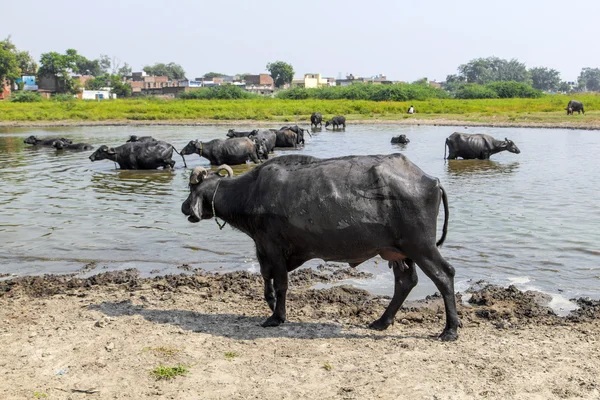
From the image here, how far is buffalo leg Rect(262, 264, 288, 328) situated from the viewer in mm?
6180

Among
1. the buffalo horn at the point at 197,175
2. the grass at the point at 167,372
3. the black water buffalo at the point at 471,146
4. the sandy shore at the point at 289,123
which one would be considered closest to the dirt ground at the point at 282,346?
the grass at the point at 167,372

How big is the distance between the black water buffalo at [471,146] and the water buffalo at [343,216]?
16.7m

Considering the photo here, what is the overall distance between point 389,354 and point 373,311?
132cm

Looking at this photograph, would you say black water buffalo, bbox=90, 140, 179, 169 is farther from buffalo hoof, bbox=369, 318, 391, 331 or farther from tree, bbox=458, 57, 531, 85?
tree, bbox=458, 57, 531, 85

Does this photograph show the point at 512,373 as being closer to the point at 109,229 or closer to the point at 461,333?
the point at 461,333

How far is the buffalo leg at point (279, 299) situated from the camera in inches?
243

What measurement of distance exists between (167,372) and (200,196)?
2.18m

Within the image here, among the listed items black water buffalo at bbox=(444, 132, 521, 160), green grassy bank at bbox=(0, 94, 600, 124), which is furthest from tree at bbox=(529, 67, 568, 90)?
black water buffalo at bbox=(444, 132, 521, 160)

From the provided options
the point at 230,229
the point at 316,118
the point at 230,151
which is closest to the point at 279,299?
the point at 230,229

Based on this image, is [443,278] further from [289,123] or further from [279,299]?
[289,123]

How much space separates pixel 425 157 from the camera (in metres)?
23.0

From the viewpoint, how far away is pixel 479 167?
20.3 metres

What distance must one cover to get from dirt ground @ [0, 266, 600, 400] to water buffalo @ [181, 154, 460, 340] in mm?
434

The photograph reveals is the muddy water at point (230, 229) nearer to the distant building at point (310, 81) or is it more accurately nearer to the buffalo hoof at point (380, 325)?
the buffalo hoof at point (380, 325)
